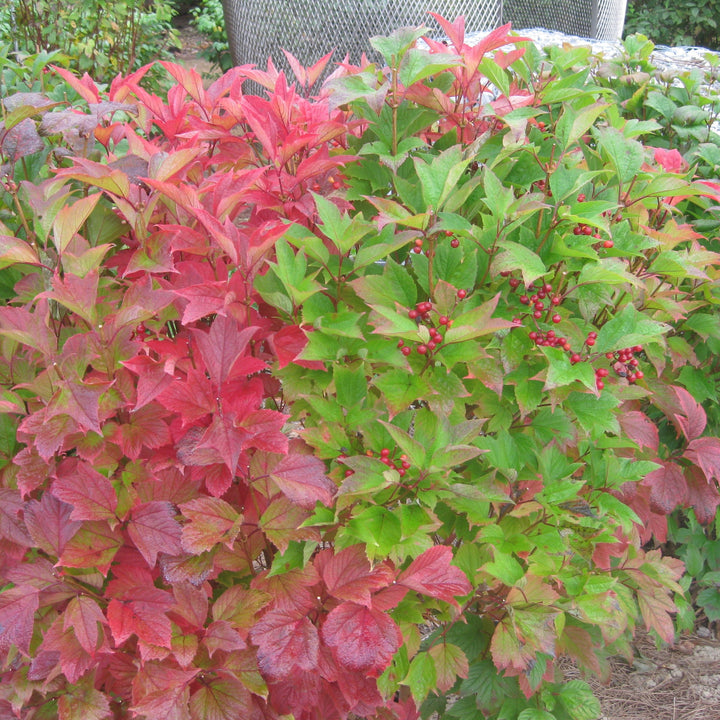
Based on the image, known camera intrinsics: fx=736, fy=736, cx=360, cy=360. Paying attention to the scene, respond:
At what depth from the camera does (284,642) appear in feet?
3.37

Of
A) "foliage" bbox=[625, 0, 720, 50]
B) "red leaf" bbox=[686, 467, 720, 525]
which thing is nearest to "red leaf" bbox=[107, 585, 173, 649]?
"red leaf" bbox=[686, 467, 720, 525]

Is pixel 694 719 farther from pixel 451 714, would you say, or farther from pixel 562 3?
pixel 562 3

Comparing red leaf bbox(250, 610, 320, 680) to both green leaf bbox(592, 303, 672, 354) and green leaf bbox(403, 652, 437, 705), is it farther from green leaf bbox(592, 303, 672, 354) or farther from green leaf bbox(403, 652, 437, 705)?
green leaf bbox(592, 303, 672, 354)

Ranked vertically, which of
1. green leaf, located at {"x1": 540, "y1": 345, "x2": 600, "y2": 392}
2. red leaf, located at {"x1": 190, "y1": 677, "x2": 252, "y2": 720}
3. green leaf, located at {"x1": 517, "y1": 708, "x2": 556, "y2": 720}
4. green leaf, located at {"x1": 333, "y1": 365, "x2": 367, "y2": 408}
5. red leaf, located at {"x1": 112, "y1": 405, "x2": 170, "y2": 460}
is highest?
green leaf, located at {"x1": 540, "y1": 345, "x2": 600, "y2": 392}

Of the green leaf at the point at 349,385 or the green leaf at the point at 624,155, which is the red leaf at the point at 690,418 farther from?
the green leaf at the point at 349,385

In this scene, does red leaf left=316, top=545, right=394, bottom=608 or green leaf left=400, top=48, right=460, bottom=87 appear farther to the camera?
green leaf left=400, top=48, right=460, bottom=87

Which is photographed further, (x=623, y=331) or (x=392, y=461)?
(x=623, y=331)

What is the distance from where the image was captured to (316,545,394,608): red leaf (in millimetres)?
1062

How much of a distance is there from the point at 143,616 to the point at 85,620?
8 cm

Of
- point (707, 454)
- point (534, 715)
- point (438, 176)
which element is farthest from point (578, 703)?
point (438, 176)

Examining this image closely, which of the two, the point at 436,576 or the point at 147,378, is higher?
the point at 147,378

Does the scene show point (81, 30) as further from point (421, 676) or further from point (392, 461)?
point (421, 676)

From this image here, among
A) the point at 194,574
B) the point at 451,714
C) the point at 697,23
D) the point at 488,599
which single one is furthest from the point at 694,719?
the point at 697,23

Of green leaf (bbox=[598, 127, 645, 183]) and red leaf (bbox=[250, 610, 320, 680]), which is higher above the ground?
green leaf (bbox=[598, 127, 645, 183])
